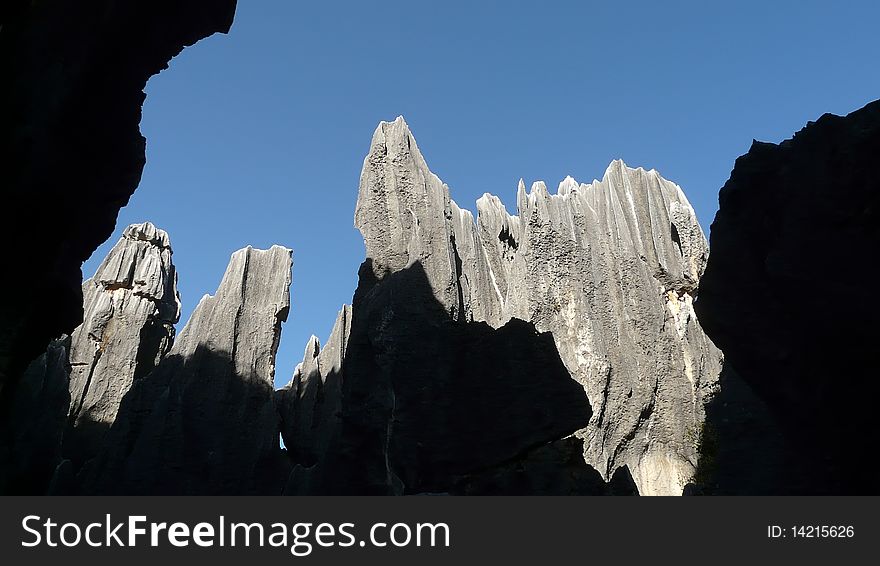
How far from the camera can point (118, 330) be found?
129 feet

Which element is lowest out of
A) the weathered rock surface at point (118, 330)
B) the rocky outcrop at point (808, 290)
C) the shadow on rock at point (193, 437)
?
the rocky outcrop at point (808, 290)

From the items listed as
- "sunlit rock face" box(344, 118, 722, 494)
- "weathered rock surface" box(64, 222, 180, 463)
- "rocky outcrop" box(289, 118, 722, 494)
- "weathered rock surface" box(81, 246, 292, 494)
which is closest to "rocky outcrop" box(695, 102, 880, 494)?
"rocky outcrop" box(289, 118, 722, 494)

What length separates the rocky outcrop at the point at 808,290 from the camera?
911 cm

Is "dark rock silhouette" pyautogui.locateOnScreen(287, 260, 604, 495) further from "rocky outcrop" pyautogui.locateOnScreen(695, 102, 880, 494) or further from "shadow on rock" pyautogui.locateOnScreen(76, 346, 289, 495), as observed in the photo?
"shadow on rock" pyautogui.locateOnScreen(76, 346, 289, 495)

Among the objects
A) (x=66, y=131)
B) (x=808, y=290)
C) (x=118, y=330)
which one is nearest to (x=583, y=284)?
(x=808, y=290)

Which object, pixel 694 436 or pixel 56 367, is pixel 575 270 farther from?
pixel 56 367

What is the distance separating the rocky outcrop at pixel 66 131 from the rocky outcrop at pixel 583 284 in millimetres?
7106

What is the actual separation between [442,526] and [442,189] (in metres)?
15.2

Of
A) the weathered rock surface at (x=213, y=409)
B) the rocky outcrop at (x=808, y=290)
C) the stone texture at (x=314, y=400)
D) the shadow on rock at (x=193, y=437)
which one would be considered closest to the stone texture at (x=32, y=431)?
the shadow on rock at (x=193, y=437)

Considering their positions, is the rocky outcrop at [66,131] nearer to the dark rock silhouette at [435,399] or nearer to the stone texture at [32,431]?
the stone texture at [32,431]

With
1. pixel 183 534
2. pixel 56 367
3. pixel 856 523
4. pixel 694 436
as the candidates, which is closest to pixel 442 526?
pixel 183 534

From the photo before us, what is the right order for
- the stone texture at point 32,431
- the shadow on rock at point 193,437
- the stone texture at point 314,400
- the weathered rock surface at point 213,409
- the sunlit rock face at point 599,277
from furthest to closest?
the stone texture at point 314,400 → the weathered rock surface at point 213,409 → the shadow on rock at point 193,437 → the sunlit rock face at point 599,277 → the stone texture at point 32,431

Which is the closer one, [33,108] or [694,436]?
[33,108]

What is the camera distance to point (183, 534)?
8.01 meters
